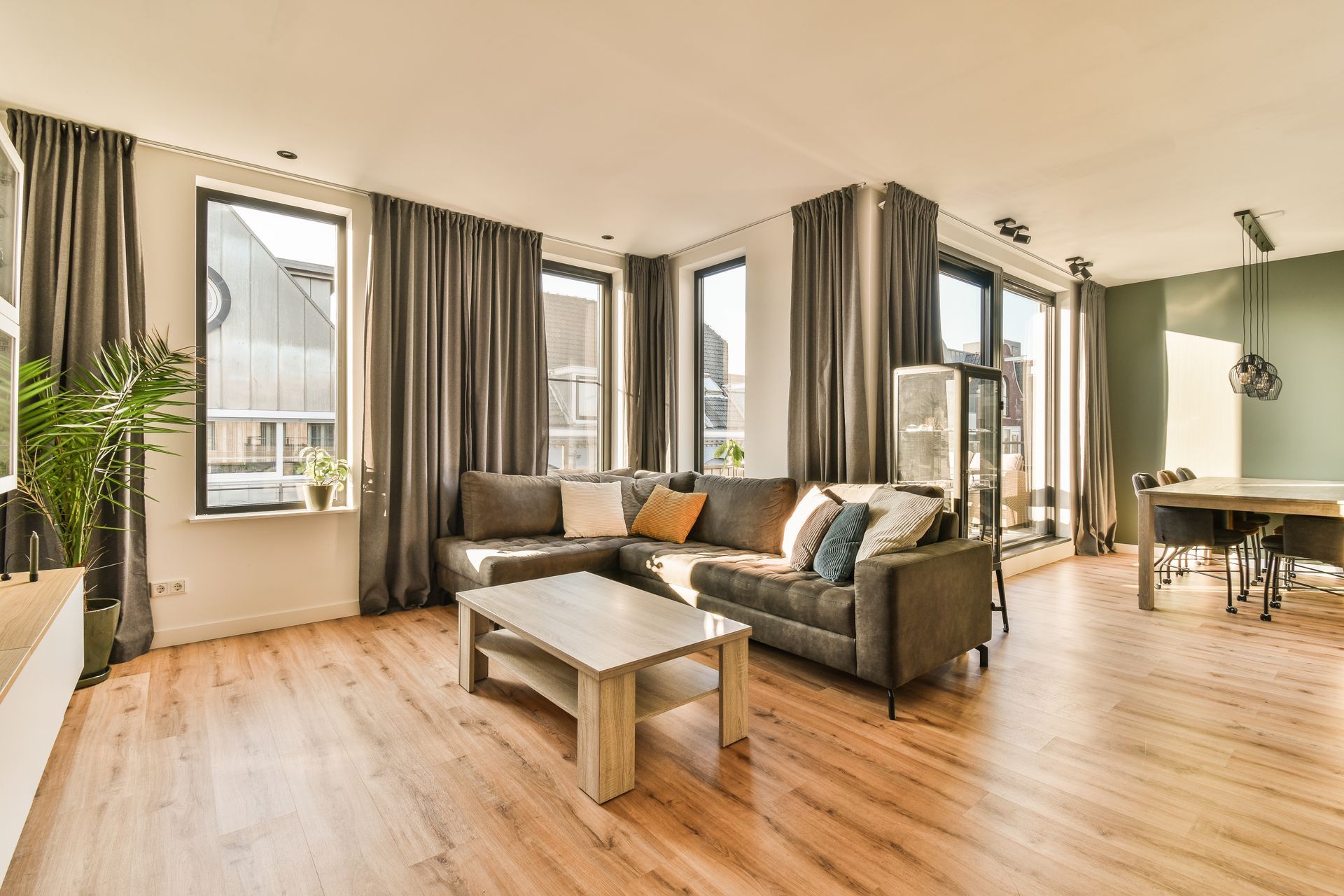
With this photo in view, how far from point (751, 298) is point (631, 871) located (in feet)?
12.3

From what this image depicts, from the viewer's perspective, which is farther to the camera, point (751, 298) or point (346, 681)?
point (751, 298)

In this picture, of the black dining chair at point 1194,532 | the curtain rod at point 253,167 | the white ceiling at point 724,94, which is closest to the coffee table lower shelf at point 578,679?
the white ceiling at point 724,94

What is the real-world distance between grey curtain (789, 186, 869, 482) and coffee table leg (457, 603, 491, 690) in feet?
7.39

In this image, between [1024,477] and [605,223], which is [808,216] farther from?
[1024,477]

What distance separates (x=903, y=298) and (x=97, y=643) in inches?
181

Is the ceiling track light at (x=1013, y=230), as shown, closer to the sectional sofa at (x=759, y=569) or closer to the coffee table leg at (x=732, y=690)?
the sectional sofa at (x=759, y=569)

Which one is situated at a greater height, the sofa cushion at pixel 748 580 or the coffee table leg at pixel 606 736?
the sofa cushion at pixel 748 580

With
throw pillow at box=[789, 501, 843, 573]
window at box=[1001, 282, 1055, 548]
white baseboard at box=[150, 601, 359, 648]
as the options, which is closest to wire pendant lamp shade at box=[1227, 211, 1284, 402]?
window at box=[1001, 282, 1055, 548]

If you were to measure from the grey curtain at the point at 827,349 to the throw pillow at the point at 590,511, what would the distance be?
1248 millimetres

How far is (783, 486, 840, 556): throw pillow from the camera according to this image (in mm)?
3316

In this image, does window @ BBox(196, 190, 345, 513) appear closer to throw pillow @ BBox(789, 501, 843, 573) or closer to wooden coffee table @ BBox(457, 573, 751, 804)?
wooden coffee table @ BBox(457, 573, 751, 804)

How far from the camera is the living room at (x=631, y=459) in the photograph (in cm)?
183

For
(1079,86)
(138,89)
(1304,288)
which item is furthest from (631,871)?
(1304,288)

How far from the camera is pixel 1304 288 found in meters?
5.29
